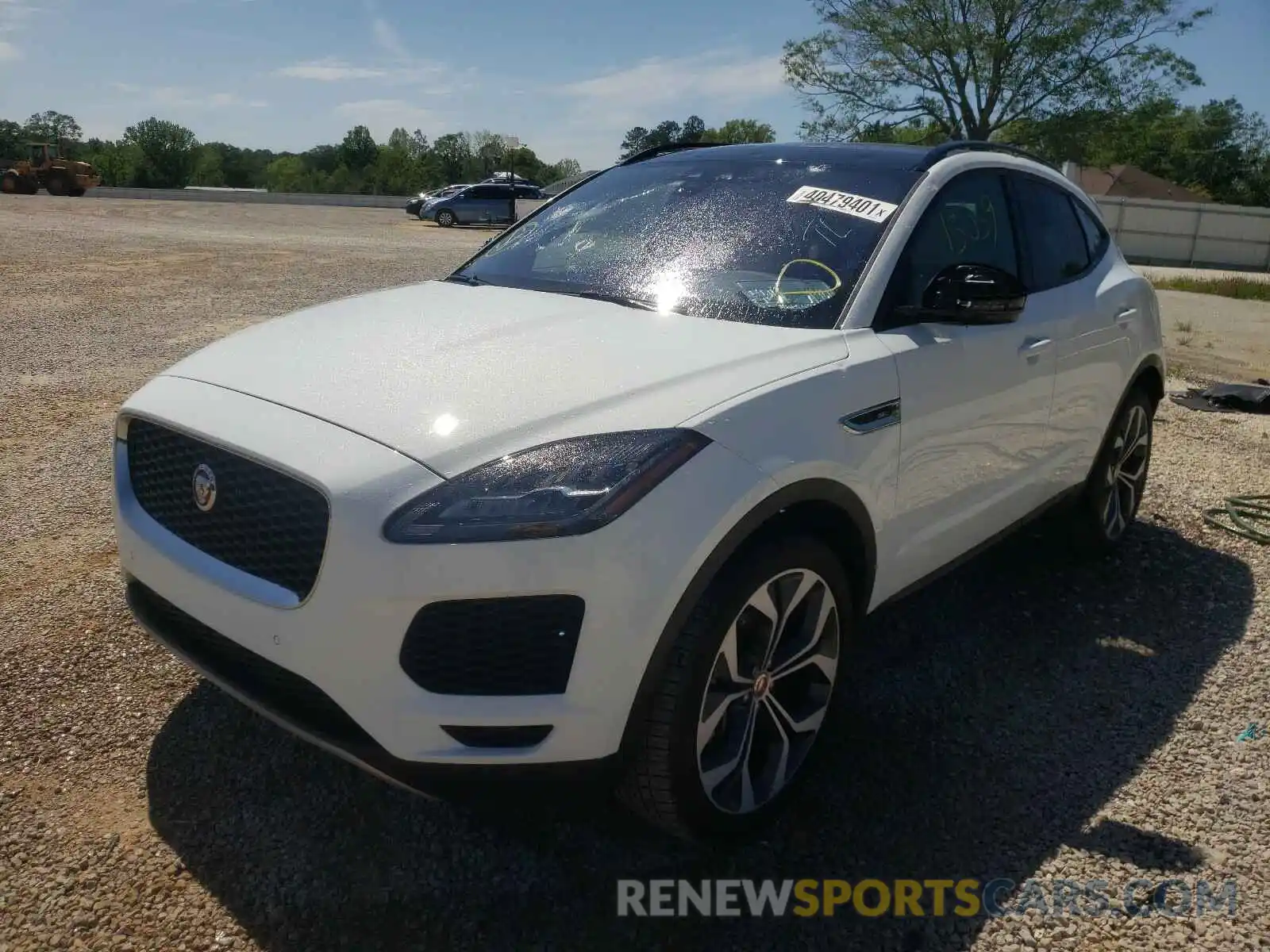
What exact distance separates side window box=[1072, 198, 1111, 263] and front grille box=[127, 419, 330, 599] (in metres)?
3.63

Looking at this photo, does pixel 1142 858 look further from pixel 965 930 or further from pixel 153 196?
pixel 153 196

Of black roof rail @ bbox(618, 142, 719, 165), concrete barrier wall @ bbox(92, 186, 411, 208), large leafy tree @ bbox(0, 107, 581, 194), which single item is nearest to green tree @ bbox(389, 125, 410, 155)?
large leafy tree @ bbox(0, 107, 581, 194)

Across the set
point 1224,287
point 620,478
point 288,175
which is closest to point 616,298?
point 620,478

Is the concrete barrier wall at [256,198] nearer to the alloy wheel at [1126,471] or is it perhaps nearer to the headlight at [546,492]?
the alloy wheel at [1126,471]

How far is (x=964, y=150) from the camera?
3.62 metres

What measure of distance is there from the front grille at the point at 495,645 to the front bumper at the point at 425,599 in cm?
2

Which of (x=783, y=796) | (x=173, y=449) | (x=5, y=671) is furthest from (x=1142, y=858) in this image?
(x=5, y=671)

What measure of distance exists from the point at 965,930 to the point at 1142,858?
623 millimetres

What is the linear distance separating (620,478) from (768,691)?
2.73 ft

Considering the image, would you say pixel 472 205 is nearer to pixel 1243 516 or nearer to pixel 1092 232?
pixel 1243 516

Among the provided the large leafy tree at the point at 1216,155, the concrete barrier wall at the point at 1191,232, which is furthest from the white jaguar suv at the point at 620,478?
the large leafy tree at the point at 1216,155

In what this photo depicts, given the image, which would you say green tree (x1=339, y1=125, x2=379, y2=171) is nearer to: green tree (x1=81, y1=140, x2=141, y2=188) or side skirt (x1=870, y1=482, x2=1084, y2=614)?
green tree (x1=81, y1=140, x2=141, y2=188)

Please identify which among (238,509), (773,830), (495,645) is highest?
(238,509)

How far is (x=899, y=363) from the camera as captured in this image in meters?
2.83
